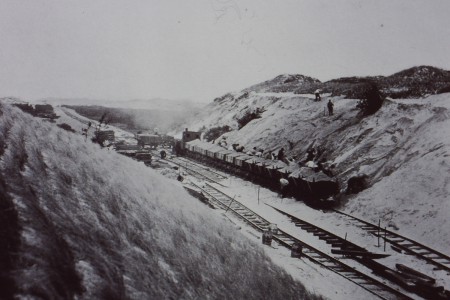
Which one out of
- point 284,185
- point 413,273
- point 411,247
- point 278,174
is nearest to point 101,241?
point 413,273

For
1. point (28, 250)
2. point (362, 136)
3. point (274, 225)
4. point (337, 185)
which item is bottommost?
point (274, 225)

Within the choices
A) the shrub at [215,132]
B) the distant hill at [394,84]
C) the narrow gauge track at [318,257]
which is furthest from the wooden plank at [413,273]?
the shrub at [215,132]

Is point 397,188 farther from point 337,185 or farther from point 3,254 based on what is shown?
point 3,254

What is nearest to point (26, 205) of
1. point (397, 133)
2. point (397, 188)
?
point (397, 188)

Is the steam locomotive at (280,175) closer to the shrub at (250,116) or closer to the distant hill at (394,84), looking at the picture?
the distant hill at (394,84)

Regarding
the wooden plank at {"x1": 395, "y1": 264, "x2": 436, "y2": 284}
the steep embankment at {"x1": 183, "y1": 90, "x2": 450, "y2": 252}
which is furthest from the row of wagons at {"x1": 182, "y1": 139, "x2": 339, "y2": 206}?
the wooden plank at {"x1": 395, "y1": 264, "x2": 436, "y2": 284}

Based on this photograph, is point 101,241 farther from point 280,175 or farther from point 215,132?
point 215,132
